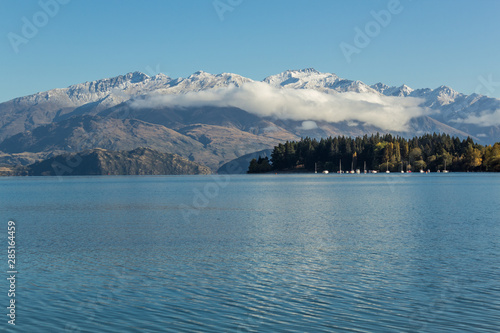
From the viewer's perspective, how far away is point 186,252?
48094mm

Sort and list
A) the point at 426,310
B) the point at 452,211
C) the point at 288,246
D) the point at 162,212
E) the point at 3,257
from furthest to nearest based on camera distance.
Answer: the point at 162,212 < the point at 452,211 < the point at 288,246 < the point at 3,257 < the point at 426,310

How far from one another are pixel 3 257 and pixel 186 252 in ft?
55.3

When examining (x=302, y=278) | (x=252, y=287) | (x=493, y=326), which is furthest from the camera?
(x=302, y=278)

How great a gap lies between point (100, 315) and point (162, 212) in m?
67.3

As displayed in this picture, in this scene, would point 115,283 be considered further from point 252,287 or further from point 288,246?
point 288,246

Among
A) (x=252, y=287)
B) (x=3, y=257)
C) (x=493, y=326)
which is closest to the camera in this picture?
(x=493, y=326)

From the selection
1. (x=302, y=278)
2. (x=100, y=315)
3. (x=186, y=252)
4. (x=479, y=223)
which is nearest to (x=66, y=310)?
(x=100, y=315)

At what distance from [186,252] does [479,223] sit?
141 ft

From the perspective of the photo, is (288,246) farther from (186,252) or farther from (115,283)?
(115,283)

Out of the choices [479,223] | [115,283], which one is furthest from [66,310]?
[479,223]

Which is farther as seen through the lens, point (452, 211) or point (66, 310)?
point (452, 211)

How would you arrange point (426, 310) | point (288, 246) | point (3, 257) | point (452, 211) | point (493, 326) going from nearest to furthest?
1. point (493, 326)
2. point (426, 310)
3. point (3, 257)
4. point (288, 246)
5. point (452, 211)

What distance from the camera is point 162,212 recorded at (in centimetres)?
9494

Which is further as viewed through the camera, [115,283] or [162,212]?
[162,212]
